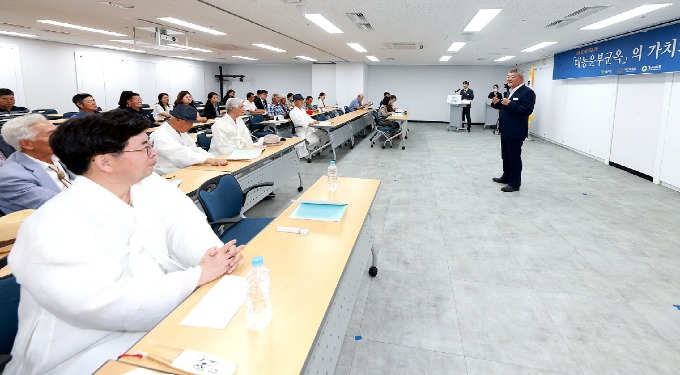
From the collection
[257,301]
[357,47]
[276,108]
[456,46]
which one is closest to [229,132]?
[257,301]

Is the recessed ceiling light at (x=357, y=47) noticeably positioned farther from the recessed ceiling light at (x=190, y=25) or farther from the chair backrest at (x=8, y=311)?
the chair backrest at (x=8, y=311)

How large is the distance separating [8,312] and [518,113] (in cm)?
563

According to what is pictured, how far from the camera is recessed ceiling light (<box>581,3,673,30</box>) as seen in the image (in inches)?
198

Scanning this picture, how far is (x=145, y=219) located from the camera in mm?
1485

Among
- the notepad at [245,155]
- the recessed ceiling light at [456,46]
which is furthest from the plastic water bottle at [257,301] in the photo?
the recessed ceiling light at [456,46]

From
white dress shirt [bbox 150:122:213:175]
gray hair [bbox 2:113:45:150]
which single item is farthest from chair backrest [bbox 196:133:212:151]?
gray hair [bbox 2:113:45:150]

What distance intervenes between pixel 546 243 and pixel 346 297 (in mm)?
2809

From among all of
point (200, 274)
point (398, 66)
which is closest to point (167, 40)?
point (200, 274)

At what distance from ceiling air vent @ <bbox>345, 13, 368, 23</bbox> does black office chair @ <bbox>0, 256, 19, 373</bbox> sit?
18.6ft

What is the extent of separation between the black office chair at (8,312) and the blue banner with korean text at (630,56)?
8.05m

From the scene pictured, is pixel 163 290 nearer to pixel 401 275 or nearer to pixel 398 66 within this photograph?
pixel 401 275

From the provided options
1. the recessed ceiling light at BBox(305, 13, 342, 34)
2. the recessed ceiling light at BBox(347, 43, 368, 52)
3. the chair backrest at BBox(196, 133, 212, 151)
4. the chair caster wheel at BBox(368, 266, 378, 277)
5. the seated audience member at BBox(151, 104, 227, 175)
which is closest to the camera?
the chair caster wheel at BBox(368, 266, 378, 277)

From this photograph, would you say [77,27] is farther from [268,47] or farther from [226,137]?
[226,137]

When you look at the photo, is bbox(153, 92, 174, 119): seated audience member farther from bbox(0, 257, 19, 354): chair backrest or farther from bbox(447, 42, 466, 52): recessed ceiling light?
bbox(0, 257, 19, 354): chair backrest
